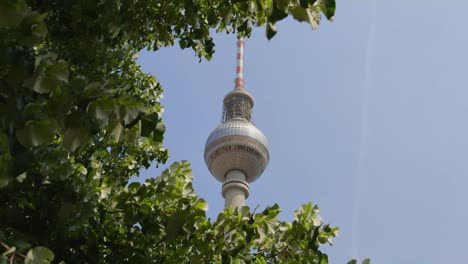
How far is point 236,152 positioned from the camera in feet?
234

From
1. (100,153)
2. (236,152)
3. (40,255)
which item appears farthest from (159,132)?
(236,152)

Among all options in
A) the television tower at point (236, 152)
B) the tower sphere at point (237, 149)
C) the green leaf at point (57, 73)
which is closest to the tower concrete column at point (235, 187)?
the television tower at point (236, 152)

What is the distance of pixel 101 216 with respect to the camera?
5.43 metres

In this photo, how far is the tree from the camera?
3.07 meters

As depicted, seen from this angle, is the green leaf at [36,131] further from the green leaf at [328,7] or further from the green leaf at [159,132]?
the green leaf at [328,7]

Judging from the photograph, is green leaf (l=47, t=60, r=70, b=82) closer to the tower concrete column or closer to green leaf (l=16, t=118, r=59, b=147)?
green leaf (l=16, t=118, r=59, b=147)

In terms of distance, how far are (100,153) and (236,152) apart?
64692mm

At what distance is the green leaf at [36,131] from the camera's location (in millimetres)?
2955

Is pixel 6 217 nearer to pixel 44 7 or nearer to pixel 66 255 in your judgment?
pixel 66 255

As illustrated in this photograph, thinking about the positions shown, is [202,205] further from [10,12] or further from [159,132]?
[10,12]

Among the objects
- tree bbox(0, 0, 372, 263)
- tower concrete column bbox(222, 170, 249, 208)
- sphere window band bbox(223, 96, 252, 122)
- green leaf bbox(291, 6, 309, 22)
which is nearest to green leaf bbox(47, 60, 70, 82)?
tree bbox(0, 0, 372, 263)

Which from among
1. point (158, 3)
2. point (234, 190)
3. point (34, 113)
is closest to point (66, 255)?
point (34, 113)

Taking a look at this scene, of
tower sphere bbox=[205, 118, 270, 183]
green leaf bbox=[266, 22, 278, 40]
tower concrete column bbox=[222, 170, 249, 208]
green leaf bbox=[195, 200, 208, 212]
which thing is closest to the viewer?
green leaf bbox=[266, 22, 278, 40]

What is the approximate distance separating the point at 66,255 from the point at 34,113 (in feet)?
7.83
